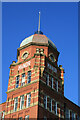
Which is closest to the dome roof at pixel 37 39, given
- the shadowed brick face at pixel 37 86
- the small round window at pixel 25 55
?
the shadowed brick face at pixel 37 86

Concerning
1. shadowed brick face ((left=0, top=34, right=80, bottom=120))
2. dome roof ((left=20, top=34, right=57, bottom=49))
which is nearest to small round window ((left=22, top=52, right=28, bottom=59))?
shadowed brick face ((left=0, top=34, right=80, bottom=120))

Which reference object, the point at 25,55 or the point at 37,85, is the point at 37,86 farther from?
the point at 25,55

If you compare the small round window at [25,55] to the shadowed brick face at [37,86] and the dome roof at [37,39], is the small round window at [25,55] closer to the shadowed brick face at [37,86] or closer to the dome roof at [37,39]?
the shadowed brick face at [37,86]

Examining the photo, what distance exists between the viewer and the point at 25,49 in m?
55.6

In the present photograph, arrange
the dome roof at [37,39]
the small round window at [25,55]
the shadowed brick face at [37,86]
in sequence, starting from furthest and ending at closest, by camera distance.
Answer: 1. the dome roof at [37,39]
2. the small round window at [25,55]
3. the shadowed brick face at [37,86]

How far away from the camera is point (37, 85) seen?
152 ft

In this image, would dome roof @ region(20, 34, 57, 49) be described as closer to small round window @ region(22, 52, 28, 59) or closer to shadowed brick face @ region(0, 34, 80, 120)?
shadowed brick face @ region(0, 34, 80, 120)

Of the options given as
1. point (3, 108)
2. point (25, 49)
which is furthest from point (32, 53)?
point (3, 108)

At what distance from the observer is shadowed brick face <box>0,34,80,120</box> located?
149ft

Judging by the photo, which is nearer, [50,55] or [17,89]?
[17,89]

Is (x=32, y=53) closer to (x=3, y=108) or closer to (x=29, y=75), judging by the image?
(x=29, y=75)

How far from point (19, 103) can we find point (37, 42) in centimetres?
1452

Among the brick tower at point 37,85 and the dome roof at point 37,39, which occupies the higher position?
the dome roof at point 37,39

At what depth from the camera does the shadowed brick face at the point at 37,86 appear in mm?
45375
